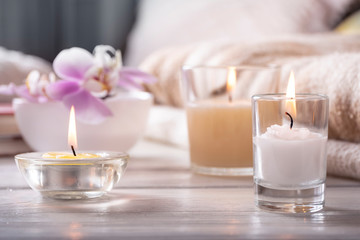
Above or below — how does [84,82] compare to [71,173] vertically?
above

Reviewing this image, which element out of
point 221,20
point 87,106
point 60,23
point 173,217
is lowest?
point 173,217

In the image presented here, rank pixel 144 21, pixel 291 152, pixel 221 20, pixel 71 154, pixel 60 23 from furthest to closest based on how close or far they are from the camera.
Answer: pixel 60 23 < pixel 144 21 < pixel 221 20 < pixel 71 154 < pixel 291 152

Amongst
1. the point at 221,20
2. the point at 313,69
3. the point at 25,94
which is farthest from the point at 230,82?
the point at 221,20

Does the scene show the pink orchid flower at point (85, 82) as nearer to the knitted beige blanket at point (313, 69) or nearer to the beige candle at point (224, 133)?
the beige candle at point (224, 133)

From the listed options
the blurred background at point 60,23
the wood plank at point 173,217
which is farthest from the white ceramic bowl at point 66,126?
the blurred background at point 60,23

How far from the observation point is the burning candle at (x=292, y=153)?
2.02 feet

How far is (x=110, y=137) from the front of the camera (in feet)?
3.28

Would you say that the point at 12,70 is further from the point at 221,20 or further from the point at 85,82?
the point at 85,82

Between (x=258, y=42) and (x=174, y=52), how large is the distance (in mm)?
298

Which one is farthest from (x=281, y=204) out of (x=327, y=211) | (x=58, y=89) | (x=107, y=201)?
(x=58, y=89)

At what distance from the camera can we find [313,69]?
880mm

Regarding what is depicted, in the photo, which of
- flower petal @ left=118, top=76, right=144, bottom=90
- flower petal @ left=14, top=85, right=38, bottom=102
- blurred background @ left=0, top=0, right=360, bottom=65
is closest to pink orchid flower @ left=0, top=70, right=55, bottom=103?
flower petal @ left=14, top=85, right=38, bottom=102

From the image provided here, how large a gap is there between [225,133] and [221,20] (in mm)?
1104

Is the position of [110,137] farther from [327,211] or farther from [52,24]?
[52,24]
